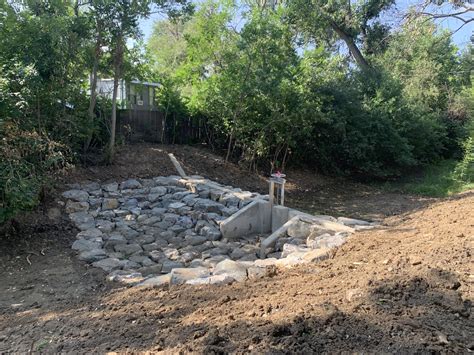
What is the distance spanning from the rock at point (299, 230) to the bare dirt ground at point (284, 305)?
0.99 metres

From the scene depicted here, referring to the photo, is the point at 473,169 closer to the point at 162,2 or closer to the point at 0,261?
the point at 162,2

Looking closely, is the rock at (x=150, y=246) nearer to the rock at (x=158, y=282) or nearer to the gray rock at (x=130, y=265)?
the gray rock at (x=130, y=265)

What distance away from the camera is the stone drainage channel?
416cm

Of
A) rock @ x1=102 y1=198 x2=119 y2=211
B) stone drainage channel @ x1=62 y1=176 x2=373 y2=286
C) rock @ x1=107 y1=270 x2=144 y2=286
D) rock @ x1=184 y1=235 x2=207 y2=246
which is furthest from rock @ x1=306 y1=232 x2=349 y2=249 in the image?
rock @ x1=102 y1=198 x2=119 y2=211

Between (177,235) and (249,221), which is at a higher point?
(249,221)

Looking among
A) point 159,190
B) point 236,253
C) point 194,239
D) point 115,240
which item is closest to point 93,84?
point 159,190

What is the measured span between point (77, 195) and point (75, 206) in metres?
0.37

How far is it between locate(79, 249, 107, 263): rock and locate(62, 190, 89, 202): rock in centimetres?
185

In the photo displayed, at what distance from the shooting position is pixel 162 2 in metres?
8.08

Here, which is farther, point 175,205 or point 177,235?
point 175,205

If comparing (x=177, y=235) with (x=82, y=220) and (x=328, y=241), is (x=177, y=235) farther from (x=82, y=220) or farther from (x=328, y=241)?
(x=328, y=241)

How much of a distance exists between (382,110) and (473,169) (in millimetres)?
2971

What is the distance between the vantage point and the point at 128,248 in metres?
5.64

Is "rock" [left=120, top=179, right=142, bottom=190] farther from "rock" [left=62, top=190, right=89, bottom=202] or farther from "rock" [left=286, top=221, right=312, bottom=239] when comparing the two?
"rock" [left=286, top=221, right=312, bottom=239]
